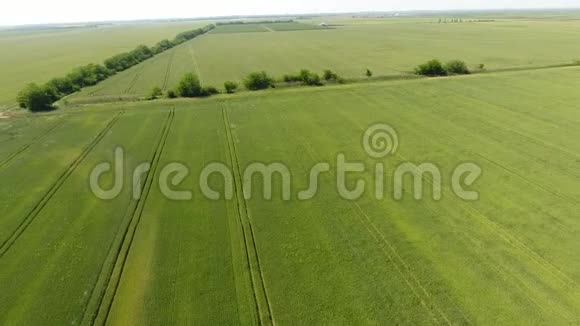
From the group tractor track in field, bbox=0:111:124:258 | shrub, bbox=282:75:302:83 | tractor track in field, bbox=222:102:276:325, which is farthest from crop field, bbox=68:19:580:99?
tractor track in field, bbox=222:102:276:325

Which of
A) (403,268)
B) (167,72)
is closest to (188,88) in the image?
(167,72)

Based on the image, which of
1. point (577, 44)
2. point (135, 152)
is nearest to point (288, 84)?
point (135, 152)

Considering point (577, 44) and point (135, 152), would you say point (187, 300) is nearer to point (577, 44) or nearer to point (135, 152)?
point (135, 152)

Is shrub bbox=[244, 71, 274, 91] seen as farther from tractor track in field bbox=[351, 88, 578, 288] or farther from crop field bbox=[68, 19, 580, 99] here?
tractor track in field bbox=[351, 88, 578, 288]

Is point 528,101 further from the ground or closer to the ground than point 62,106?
closer to the ground

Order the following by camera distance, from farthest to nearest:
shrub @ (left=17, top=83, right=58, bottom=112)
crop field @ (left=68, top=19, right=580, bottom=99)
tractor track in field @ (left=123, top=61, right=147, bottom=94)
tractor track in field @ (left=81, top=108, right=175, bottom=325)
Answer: crop field @ (left=68, top=19, right=580, bottom=99)
tractor track in field @ (left=123, top=61, right=147, bottom=94)
shrub @ (left=17, top=83, right=58, bottom=112)
tractor track in field @ (left=81, top=108, right=175, bottom=325)

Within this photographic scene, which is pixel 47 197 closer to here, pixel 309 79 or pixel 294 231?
pixel 294 231

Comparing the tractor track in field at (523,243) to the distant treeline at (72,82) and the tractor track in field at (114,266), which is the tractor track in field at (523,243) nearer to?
the tractor track in field at (114,266)

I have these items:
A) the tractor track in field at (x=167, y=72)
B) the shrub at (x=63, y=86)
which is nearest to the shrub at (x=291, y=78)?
the tractor track in field at (x=167, y=72)
